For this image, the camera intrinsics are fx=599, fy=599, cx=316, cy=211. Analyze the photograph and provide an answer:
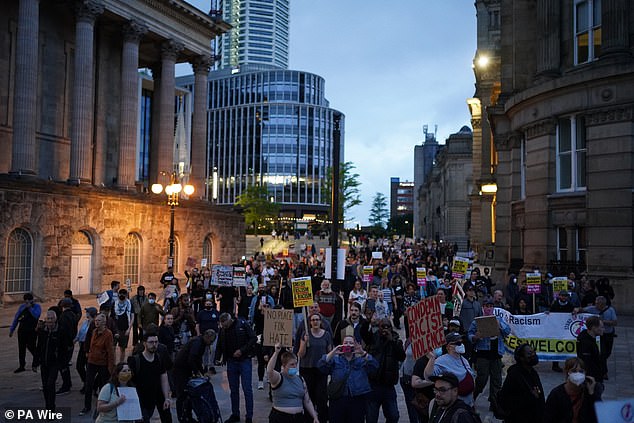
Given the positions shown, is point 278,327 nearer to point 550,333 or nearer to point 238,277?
point 550,333

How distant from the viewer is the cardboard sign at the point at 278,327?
970 cm

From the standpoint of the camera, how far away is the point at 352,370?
802cm

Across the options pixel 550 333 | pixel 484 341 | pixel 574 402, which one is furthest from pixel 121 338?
pixel 574 402

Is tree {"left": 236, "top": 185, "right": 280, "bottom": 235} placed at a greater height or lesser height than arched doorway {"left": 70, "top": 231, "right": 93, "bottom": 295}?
greater

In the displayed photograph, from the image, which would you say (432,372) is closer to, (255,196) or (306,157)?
(255,196)

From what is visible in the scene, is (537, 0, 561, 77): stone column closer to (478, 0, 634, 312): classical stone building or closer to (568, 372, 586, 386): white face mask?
(478, 0, 634, 312): classical stone building

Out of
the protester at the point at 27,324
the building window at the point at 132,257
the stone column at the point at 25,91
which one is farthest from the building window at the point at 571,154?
the stone column at the point at 25,91

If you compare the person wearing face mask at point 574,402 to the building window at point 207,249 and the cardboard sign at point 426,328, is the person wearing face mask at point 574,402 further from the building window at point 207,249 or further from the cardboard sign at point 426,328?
the building window at point 207,249

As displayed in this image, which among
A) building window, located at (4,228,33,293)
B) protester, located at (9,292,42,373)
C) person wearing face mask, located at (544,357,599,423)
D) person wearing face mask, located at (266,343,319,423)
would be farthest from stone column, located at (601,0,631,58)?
building window, located at (4,228,33,293)

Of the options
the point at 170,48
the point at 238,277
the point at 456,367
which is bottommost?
the point at 456,367

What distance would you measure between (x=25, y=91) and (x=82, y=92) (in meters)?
4.10

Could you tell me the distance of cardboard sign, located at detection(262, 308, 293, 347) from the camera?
9.70m

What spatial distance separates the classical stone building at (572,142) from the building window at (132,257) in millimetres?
21580

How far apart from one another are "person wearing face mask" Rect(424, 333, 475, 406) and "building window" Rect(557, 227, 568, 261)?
17.3m
